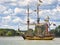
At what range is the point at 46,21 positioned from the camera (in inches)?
4028

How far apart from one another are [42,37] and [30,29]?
1226cm

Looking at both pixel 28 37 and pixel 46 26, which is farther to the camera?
pixel 46 26

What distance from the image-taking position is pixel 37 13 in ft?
Result: 331

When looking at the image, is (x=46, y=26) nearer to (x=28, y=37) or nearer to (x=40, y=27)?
(x=40, y=27)

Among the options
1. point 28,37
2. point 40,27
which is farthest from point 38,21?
point 28,37

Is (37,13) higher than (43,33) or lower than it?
higher

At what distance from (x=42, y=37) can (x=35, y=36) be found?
3656mm

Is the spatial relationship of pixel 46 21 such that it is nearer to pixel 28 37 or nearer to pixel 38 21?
pixel 38 21

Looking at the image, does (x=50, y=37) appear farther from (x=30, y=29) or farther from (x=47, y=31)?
(x=30, y=29)

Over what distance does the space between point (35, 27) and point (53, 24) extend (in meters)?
8.46

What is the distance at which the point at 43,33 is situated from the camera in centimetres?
9869

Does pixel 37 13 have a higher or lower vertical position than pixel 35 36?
higher

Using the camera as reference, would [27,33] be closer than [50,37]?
No

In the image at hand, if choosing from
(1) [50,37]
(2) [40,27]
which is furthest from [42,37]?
(2) [40,27]
